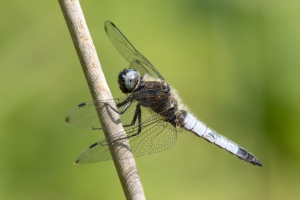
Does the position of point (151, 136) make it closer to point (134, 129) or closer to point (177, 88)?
point (134, 129)

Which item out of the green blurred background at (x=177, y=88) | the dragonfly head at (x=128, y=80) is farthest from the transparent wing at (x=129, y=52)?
the green blurred background at (x=177, y=88)

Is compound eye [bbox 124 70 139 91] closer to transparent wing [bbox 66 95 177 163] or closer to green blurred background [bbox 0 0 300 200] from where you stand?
transparent wing [bbox 66 95 177 163]

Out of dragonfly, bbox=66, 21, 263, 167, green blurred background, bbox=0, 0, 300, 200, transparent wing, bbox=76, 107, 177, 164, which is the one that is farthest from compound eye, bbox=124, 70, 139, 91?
green blurred background, bbox=0, 0, 300, 200

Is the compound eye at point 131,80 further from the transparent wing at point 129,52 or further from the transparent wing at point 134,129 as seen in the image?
the transparent wing at point 129,52

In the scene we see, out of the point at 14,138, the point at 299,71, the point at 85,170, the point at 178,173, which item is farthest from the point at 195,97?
the point at 14,138

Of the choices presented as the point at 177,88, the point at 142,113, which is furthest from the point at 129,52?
the point at 177,88

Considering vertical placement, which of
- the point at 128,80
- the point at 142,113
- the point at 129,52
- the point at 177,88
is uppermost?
the point at 177,88
